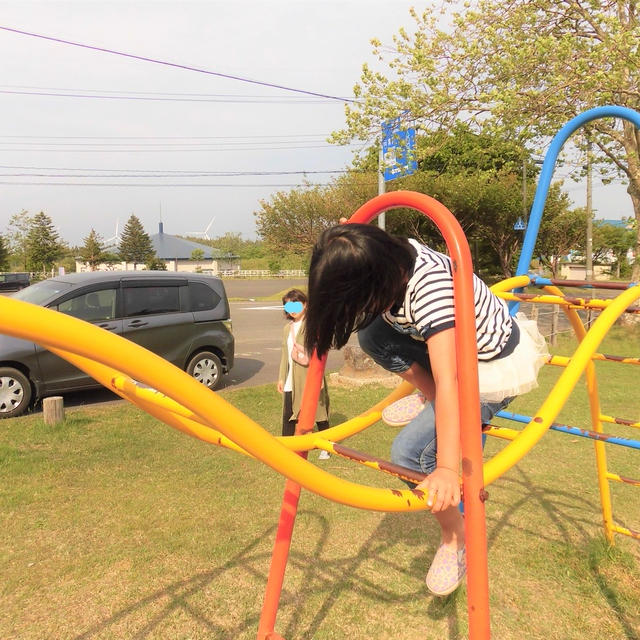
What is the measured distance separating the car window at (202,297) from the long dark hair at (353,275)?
235 inches

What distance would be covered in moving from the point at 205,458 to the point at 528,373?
330 cm

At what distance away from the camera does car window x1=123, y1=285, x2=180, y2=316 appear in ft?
22.1

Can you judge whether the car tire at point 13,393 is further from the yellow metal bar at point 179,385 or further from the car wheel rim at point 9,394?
the yellow metal bar at point 179,385

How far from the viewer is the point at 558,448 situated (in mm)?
5023

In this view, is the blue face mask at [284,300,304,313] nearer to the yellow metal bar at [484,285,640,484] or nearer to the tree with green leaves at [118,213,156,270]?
the yellow metal bar at [484,285,640,484]

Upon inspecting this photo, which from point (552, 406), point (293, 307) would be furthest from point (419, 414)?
point (293, 307)

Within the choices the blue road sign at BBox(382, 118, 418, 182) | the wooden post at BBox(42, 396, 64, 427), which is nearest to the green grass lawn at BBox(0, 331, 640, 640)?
the wooden post at BBox(42, 396, 64, 427)

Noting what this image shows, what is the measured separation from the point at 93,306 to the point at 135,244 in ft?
191

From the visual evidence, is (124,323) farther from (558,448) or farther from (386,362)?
(386,362)

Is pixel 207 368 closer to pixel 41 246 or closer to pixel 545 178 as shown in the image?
pixel 545 178

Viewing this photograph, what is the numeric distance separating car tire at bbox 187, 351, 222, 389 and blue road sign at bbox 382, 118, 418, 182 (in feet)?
16.5

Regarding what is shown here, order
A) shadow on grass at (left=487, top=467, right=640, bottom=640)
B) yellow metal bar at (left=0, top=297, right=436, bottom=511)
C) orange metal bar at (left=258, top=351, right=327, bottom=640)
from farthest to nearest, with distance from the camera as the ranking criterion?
1. shadow on grass at (left=487, top=467, right=640, bottom=640)
2. orange metal bar at (left=258, top=351, right=327, bottom=640)
3. yellow metal bar at (left=0, top=297, right=436, bottom=511)

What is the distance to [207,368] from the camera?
7312 millimetres

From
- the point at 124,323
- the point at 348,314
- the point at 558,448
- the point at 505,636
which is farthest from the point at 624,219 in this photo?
the point at 348,314
